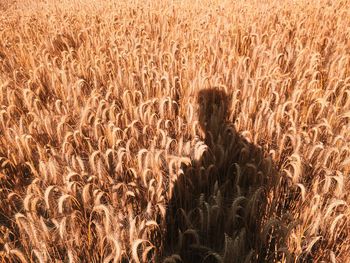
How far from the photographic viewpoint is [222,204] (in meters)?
1.69

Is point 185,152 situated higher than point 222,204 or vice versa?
point 185,152

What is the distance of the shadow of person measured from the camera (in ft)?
4.91

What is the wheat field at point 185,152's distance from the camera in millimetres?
1483

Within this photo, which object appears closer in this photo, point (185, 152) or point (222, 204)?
point (222, 204)

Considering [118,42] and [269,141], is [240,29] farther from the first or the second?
[269,141]

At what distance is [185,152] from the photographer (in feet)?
6.39

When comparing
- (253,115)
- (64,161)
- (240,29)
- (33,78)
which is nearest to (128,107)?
(64,161)

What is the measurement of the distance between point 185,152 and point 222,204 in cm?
43

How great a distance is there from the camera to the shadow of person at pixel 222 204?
150 cm

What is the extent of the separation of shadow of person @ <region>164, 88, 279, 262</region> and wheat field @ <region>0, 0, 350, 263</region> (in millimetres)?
11

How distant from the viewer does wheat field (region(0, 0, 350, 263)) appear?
148cm

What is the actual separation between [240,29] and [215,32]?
14.3 inches

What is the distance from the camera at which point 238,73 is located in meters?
2.85

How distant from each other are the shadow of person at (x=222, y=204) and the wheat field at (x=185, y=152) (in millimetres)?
11
